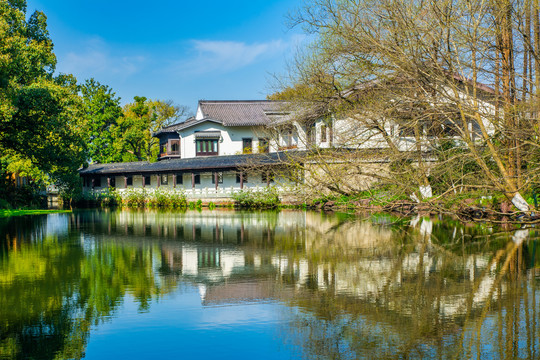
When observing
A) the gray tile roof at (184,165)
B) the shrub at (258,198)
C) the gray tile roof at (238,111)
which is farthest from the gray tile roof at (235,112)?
the shrub at (258,198)

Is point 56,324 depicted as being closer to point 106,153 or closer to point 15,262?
point 15,262

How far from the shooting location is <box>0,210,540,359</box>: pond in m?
6.75

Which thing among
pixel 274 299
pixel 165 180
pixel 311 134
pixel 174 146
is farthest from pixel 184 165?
pixel 274 299

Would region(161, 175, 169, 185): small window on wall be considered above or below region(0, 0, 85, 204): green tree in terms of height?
below

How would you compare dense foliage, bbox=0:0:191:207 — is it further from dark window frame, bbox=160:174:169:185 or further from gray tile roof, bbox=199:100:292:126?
gray tile roof, bbox=199:100:292:126

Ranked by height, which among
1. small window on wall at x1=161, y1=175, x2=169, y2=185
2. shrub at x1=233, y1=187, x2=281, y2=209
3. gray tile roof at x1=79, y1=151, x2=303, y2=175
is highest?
gray tile roof at x1=79, y1=151, x2=303, y2=175

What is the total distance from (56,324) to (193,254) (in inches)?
279

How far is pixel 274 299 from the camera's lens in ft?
29.9

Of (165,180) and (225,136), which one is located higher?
(225,136)

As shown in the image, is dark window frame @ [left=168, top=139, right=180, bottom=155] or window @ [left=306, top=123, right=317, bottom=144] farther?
dark window frame @ [left=168, top=139, right=180, bottom=155]

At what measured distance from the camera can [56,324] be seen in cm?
771

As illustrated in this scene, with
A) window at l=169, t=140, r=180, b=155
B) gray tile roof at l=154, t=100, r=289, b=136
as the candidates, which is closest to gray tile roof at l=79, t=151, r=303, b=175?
gray tile roof at l=154, t=100, r=289, b=136

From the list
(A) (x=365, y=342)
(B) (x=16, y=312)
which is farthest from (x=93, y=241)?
(A) (x=365, y=342)

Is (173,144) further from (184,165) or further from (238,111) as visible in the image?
(184,165)
